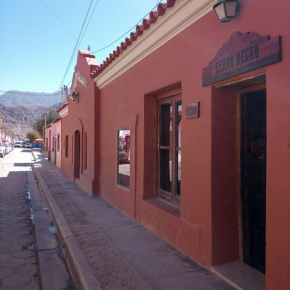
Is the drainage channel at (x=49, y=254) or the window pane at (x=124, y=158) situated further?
the window pane at (x=124, y=158)

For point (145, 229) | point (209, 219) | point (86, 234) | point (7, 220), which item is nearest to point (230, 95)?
point (209, 219)

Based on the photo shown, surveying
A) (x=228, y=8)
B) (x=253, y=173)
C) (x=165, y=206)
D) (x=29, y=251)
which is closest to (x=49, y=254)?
(x=29, y=251)

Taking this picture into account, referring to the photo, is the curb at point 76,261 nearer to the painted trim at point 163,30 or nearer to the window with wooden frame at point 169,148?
the window with wooden frame at point 169,148

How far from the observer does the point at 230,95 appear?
12.3ft

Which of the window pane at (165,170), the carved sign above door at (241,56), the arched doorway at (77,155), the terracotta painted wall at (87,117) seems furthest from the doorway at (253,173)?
the arched doorway at (77,155)

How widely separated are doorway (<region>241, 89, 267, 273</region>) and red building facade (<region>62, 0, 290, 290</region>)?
12 mm

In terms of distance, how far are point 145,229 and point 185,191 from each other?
160cm

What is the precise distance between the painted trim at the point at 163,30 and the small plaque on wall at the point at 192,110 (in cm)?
113

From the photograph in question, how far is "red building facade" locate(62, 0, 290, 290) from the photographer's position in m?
2.72

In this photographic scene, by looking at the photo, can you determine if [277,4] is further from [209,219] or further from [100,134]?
[100,134]

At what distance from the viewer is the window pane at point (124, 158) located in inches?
265

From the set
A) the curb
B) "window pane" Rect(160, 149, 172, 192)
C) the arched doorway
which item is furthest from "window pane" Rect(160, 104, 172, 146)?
the arched doorway

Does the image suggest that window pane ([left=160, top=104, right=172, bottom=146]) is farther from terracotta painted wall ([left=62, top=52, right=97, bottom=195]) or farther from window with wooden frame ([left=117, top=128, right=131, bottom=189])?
terracotta painted wall ([left=62, top=52, right=97, bottom=195])

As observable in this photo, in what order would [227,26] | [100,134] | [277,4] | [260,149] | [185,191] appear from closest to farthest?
[277,4] < [227,26] < [260,149] < [185,191] < [100,134]
